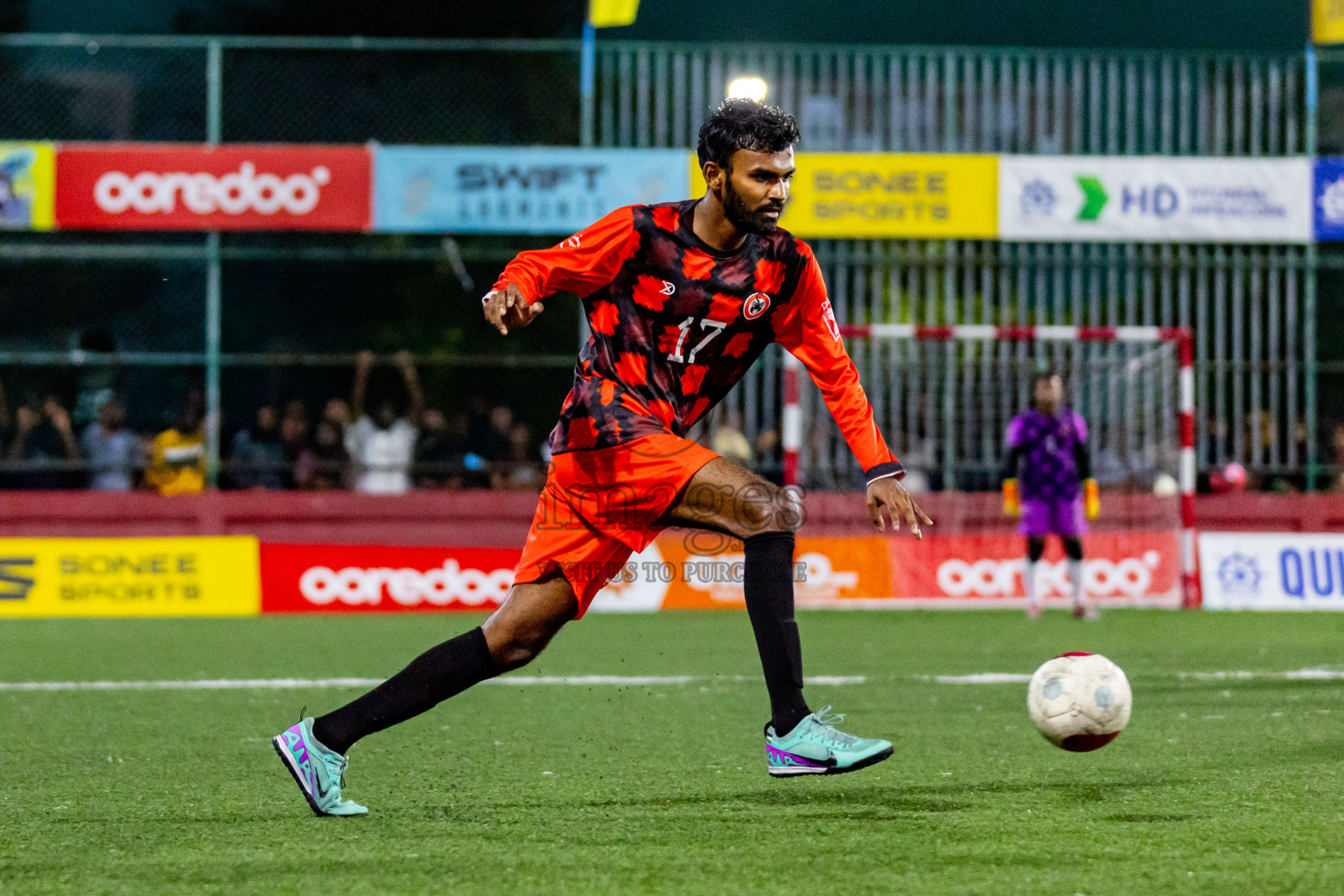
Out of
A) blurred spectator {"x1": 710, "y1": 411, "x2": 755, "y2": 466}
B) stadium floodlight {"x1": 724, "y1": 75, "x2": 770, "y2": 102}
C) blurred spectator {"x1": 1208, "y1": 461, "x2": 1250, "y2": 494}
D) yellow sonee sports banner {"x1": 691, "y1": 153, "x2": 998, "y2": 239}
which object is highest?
stadium floodlight {"x1": 724, "y1": 75, "x2": 770, "y2": 102}

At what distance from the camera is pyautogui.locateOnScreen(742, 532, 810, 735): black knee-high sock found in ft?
15.9

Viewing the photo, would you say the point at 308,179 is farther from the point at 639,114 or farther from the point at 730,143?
the point at 730,143

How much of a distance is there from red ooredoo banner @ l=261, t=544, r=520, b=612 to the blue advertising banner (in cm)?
886

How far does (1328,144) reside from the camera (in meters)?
18.5

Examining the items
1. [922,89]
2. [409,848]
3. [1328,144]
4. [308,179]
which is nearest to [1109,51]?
[922,89]

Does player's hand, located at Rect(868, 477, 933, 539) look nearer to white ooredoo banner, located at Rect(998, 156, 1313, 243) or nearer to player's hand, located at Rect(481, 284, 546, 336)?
player's hand, located at Rect(481, 284, 546, 336)

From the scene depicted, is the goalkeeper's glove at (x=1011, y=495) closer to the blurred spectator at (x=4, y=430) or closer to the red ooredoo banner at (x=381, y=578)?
the red ooredoo banner at (x=381, y=578)

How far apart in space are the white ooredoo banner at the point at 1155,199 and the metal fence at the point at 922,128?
34cm

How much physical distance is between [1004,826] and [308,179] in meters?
13.0

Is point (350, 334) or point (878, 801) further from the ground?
point (350, 334)

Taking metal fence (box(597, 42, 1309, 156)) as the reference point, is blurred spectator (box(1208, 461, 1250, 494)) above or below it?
below

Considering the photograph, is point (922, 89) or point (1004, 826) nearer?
point (1004, 826)

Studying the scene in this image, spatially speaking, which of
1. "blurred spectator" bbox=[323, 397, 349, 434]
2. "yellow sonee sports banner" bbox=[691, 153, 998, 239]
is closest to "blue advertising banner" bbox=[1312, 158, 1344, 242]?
"yellow sonee sports banner" bbox=[691, 153, 998, 239]

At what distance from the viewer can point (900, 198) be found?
54.0 feet
